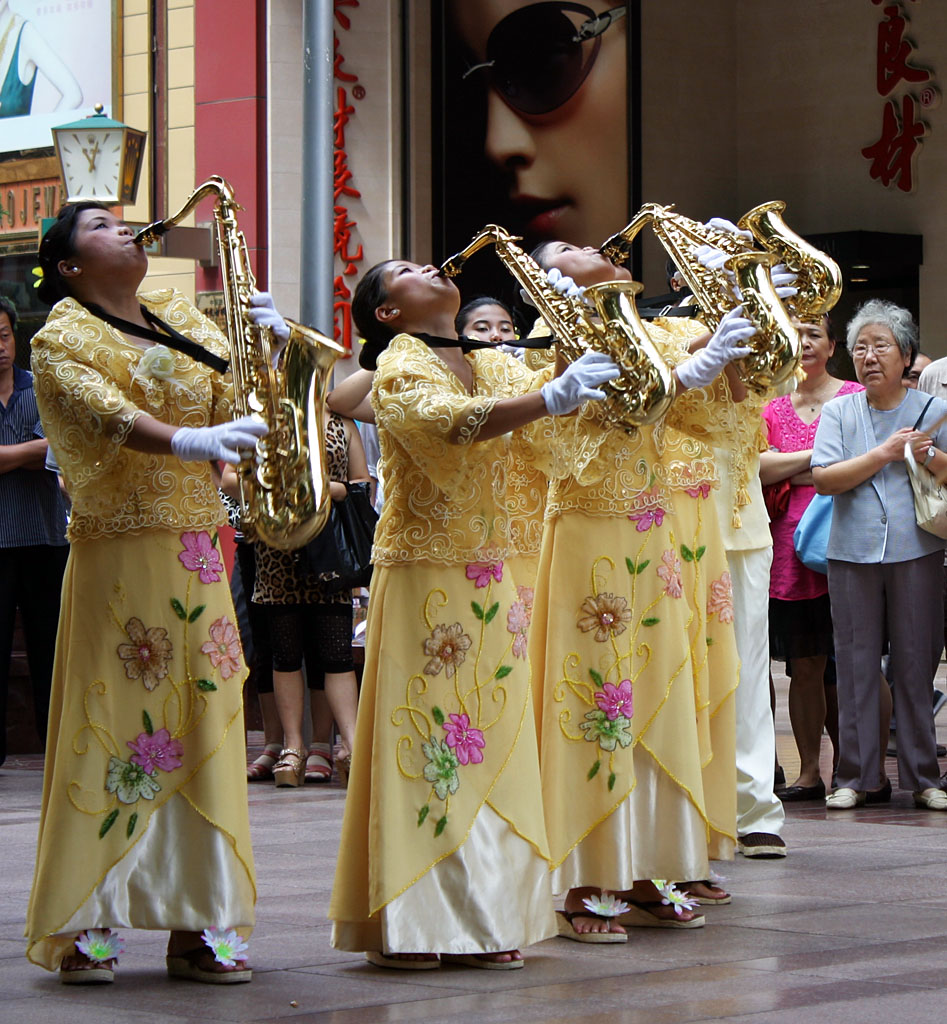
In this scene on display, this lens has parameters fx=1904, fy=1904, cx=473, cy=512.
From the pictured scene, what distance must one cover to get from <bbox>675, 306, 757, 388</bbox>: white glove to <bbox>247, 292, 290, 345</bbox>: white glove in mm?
1133

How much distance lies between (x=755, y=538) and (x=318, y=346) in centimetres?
256

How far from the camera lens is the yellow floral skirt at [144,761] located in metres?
4.53

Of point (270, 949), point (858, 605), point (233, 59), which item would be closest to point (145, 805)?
point (270, 949)

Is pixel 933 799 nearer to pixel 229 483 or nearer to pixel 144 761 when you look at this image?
pixel 229 483

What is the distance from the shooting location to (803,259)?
5.48m

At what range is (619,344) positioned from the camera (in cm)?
468

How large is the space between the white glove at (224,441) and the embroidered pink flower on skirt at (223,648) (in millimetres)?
524

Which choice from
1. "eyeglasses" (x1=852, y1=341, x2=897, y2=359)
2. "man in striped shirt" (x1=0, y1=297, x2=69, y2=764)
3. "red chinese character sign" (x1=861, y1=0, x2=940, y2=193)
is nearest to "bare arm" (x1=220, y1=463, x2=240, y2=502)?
"man in striped shirt" (x1=0, y1=297, x2=69, y2=764)

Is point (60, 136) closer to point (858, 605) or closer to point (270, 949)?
point (858, 605)

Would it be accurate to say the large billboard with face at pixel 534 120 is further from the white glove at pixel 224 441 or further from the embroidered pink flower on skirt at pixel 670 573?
the white glove at pixel 224 441

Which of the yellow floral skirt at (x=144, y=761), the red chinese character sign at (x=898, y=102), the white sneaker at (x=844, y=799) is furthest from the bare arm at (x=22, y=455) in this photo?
the red chinese character sign at (x=898, y=102)

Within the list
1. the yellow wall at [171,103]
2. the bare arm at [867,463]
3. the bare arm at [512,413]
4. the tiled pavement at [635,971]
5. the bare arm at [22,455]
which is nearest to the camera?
the tiled pavement at [635,971]

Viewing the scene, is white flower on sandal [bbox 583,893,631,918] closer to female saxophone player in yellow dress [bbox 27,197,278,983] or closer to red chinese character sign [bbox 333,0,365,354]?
female saxophone player in yellow dress [bbox 27,197,278,983]

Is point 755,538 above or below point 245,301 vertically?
below
